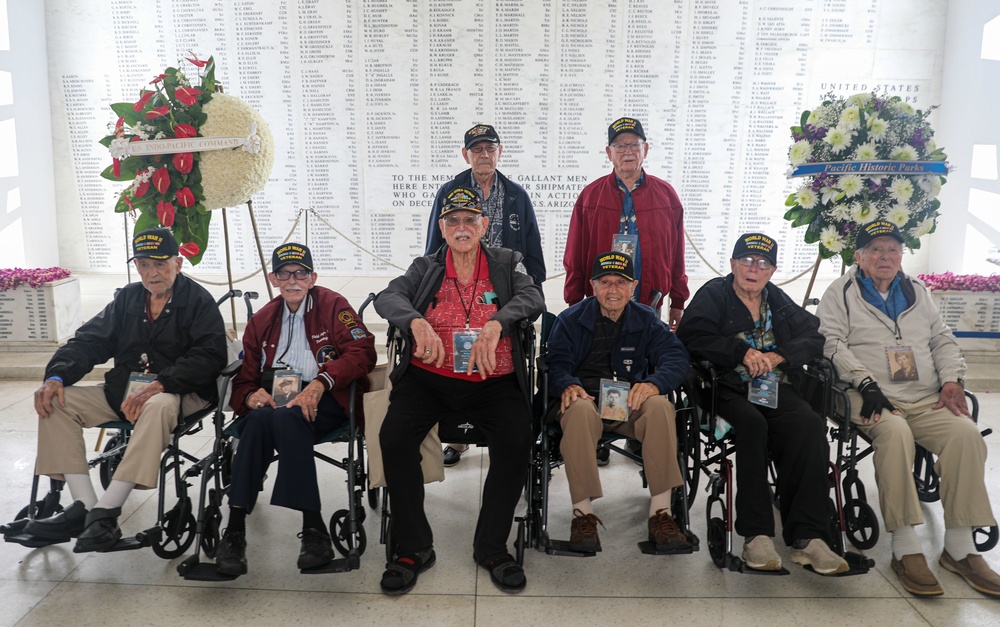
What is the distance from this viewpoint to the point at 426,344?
2.79 metres

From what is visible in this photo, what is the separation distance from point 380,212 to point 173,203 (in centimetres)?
355

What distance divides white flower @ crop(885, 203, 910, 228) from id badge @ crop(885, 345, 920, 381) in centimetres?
94

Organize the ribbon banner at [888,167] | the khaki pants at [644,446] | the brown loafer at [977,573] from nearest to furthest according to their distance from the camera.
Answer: the brown loafer at [977,573] < the khaki pants at [644,446] < the ribbon banner at [888,167]

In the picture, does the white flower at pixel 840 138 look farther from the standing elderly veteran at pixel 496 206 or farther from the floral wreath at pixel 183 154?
the floral wreath at pixel 183 154

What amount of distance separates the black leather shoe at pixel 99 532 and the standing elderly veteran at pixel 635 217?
87.6 inches

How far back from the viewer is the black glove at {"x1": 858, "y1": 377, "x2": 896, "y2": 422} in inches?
113

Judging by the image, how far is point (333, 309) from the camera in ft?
10.2

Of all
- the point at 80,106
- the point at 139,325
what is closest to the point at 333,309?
the point at 139,325

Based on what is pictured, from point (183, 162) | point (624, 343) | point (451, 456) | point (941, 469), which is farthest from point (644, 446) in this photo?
point (183, 162)

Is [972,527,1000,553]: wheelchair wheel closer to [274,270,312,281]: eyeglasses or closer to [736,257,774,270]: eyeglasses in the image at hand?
[736,257,774,270]: eyeglasses

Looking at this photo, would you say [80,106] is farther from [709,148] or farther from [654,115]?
[709,148]

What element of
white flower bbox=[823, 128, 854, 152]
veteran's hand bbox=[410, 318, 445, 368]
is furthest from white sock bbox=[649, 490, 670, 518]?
white flower bbox=[823, 128, 854, 152]

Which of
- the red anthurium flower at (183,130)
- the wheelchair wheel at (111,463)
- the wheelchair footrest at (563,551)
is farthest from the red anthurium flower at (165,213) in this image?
the wheelchair footrest at (563,551)

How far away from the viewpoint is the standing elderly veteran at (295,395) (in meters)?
2.71
